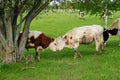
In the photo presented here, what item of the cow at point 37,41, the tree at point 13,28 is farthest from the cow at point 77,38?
the tree at point 13,28

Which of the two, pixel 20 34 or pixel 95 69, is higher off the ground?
pixel 20 34

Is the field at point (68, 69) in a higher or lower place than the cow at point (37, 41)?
lower

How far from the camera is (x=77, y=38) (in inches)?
763

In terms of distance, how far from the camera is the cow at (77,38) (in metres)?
19.1

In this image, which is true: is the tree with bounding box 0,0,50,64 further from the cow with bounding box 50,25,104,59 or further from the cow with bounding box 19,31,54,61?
the cow with bounding box 50,25,104,59

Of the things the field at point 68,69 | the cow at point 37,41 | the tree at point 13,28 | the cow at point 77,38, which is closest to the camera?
the field at point 68,69

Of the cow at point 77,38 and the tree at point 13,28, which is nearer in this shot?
the tree at point 13,28

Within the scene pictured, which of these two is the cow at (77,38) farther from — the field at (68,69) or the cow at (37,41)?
the field at (68,69)

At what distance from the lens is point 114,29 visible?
22.8 metres

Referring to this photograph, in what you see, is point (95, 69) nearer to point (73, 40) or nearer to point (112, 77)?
point (112, 77)

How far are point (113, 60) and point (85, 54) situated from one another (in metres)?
3.03

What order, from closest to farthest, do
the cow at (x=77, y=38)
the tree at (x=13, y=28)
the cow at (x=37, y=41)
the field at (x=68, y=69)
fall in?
the field at (x=68, y=69)
the tree at (x=13, y=28)
the cow at (x=37, y=41)
the cow at (x=77, y=38)

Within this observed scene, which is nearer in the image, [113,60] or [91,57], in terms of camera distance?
[113,60]

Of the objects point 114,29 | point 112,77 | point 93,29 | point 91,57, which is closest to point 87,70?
point 112,77
